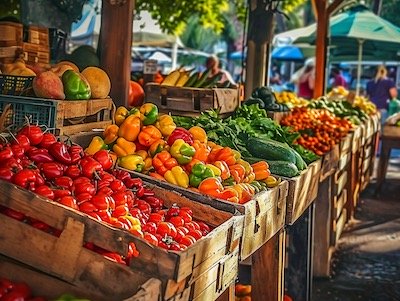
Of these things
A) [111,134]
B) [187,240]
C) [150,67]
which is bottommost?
[187,240]

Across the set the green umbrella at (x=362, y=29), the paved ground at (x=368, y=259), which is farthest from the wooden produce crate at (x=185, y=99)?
the green umbrella at (x=362, y=29)

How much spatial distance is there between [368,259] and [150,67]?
10.6 ft

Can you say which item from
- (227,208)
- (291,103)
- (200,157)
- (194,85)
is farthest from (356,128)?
(227,208)

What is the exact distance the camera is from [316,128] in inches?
260

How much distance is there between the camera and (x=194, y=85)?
5883 millimetres

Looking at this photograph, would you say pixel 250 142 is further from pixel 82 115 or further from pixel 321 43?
pixel 321 43

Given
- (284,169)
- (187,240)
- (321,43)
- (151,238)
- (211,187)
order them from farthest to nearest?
1. (321,43)
2. (284,169)
3. (211,187)
4. (187,240)
5. (151,238)

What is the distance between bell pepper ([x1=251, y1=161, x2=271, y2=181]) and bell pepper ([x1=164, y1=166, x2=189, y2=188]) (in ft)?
2.15

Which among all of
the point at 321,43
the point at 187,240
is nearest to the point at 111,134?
the point at 187,240

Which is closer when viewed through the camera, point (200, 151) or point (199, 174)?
point (199, 174)

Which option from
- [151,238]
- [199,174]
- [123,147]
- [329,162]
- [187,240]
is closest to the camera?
[151,238]

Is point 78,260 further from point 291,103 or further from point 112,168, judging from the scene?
point 291,103

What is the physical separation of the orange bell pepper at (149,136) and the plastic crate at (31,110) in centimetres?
53

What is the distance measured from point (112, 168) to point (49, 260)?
2.92 feet
